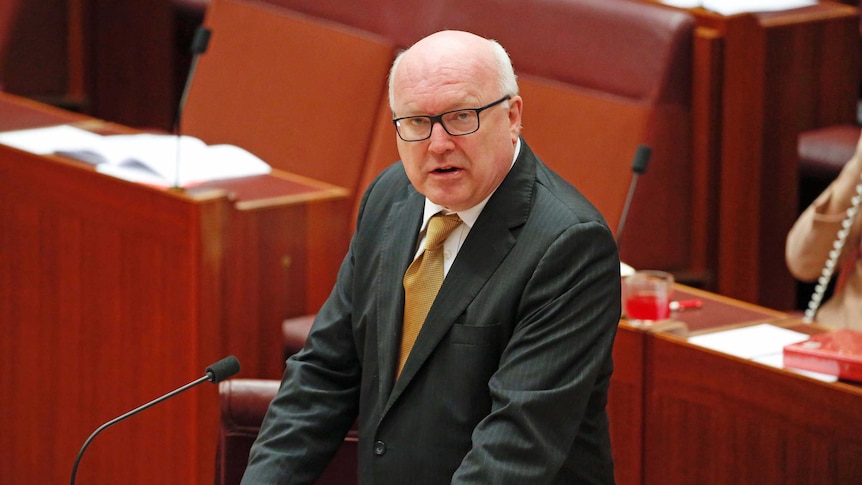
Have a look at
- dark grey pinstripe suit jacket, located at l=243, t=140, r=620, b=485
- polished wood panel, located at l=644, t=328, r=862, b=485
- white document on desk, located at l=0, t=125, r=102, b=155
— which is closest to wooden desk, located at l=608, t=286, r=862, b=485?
polished wood panel, located at l=644, t=328, r=862, b=485

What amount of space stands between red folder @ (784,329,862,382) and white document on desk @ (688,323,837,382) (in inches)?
1.0

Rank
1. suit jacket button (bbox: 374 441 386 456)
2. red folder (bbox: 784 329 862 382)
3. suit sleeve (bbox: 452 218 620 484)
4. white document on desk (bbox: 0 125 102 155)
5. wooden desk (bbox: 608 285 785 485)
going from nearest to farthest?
1. suit sleeve (bbox: 452 218 620 484)
2. suit jacket button (bbox: 374 441 386 456)
3. red folder (bbox: 784 329 862 382)
4. wooden desk (bbox: 608 285 785 485)
5. white document on desk (bbox: 0 125 102 155)

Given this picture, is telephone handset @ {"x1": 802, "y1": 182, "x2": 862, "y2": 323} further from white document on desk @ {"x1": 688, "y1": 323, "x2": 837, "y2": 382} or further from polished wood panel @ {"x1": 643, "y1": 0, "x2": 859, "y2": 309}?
polished wood panel @ {"x1": 643, "y1": 0, "x2": 859, "y2": 309}

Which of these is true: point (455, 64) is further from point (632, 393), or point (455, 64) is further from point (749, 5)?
point (749, 5)

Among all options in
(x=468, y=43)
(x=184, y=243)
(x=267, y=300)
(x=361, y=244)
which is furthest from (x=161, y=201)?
(x=468, y=43)

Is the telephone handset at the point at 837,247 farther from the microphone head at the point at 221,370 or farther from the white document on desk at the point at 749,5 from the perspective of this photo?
the microphone head at the point at 221,370

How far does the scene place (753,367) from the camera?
174cm

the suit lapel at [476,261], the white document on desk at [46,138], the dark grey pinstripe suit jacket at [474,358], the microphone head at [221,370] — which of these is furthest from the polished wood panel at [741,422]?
the white document on desk at [46,138]

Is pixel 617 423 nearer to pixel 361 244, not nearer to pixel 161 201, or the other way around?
pixel 361 244

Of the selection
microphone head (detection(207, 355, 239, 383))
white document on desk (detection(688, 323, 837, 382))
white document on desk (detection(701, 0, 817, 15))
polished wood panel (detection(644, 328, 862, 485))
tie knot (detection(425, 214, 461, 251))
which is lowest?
polished wood panel (detection(644, 328, 862, 485))

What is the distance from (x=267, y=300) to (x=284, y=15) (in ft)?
3.18

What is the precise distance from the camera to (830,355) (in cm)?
167

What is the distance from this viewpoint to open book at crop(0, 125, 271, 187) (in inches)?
93.2

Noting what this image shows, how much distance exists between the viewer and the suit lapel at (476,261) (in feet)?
4.61
